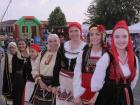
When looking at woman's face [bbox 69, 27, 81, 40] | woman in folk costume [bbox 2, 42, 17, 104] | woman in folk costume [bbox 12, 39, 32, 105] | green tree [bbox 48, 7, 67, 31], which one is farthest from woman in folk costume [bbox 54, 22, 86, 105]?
green tree [bbox 48, 7, 67, 31]

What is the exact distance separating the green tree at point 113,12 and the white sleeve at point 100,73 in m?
44.4

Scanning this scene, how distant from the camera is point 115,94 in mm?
4312

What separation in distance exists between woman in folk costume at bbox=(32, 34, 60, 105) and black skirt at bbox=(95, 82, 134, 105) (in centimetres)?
133

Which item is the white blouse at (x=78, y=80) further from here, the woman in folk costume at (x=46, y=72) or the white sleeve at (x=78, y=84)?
the woman in folk costume at (x=46, y=72)

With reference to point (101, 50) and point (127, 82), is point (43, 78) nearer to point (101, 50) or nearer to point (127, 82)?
point (101, 50)

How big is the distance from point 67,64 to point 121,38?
1.26m

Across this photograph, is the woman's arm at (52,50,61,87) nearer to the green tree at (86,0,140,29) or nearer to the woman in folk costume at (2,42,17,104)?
the woman in folk costume at (2,42,17,104)

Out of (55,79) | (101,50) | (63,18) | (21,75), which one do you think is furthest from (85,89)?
(63,18)

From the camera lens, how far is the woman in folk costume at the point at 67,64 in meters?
5.32

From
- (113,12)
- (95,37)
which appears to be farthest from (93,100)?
(113,12)

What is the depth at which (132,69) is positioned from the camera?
4.36m

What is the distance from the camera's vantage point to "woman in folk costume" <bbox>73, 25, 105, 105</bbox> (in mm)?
4688

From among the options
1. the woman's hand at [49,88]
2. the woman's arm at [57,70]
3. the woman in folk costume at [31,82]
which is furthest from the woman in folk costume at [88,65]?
the woman in folk costume at [31,82]

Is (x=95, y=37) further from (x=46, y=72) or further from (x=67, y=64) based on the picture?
(x=46, y=72)
